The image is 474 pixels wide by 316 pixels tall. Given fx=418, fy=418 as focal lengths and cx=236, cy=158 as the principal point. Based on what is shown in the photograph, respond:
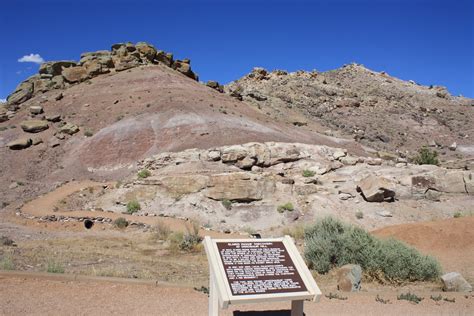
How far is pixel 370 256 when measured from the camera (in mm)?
10820

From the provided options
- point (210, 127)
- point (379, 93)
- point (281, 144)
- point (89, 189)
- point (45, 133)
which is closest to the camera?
point (89, 189)

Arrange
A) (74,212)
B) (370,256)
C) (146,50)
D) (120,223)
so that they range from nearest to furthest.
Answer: (370,256)
(120,223)
(74,212)
(146,50)

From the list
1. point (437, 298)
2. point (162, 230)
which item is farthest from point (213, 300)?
point (162, 230)

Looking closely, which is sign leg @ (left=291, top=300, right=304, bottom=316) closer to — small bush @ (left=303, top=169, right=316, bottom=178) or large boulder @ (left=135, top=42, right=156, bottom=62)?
small bush @ (left=303, top=169, right=316, bottom=178)

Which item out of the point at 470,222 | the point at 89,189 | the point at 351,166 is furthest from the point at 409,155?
the point at 89,189

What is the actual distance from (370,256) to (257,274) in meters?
5.85

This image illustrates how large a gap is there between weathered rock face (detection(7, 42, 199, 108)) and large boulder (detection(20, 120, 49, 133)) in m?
8.07

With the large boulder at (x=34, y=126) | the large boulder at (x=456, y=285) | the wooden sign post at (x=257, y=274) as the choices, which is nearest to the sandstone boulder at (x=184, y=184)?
the large boulder at (x=456, y=285)

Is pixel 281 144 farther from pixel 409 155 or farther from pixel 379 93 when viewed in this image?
pixel 379 93

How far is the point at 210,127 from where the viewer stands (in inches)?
1174

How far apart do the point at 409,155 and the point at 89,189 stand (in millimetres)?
33037

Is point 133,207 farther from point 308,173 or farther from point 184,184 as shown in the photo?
point 308,173

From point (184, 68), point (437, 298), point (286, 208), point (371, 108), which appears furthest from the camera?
point (371, 108)

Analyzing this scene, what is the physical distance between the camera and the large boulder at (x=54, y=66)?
4681 cm
